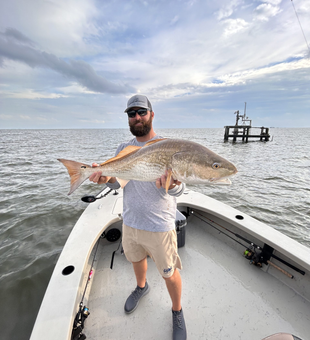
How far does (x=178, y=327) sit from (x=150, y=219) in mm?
1727

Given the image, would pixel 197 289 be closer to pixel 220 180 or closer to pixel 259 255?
pixel 259 255

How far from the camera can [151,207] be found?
2.28 meters

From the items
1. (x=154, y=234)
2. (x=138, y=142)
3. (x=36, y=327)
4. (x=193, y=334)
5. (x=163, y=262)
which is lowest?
(x=193, y=334)

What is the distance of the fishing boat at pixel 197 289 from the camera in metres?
2.48

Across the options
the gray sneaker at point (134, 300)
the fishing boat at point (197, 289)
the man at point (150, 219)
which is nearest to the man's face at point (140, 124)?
the man at point (150, 219)

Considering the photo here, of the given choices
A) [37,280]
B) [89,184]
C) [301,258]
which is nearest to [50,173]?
[89,184]

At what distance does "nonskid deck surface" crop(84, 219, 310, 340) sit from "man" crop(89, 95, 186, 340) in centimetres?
47

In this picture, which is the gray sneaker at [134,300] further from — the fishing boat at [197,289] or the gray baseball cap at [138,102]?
the gray baseball cap at [138,102]

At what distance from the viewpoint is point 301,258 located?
270 cm

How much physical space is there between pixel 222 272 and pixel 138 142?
3119 millimetres

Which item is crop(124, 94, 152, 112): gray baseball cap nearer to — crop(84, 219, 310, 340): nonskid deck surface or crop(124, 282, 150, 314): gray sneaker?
crop(124, 282, 150, 314): gray sneaker

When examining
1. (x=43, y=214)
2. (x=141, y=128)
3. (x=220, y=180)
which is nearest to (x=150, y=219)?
(x=220, y=180)

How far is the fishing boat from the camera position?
8.15ft

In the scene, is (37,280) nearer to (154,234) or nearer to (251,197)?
(154,234)
